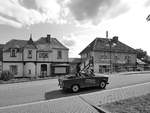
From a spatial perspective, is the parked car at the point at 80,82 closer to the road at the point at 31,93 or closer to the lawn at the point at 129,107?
the road at the point at 31,93

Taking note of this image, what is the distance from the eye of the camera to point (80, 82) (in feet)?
32.4

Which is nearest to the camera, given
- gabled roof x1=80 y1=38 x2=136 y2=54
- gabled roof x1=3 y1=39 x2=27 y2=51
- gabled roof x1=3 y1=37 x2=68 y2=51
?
gabled roof x1=3 y1=39 x2=27 y2=51

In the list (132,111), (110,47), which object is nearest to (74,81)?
(132,111)

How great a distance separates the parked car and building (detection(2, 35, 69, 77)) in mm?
17863

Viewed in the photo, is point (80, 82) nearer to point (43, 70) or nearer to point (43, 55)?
point (43, 70)

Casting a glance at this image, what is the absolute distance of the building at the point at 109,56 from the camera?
32.2 m

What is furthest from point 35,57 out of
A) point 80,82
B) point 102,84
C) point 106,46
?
point 102,84

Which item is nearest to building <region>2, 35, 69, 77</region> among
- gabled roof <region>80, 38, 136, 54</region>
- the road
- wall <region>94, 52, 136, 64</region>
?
wall <region>94, 52, 136, 64</region>

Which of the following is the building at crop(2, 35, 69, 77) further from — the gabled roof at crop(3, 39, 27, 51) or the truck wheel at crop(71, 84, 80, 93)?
the truck wheel at crop(71, 84, 80, 93)

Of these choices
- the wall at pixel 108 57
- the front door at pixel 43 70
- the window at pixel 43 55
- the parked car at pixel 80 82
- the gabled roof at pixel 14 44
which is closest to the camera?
the parked car at pixel 80 82

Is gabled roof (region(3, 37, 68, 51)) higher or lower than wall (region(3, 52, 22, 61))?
higher

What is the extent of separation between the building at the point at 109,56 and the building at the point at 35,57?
731cm

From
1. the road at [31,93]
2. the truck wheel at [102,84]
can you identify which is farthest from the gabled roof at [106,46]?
the truck wheel at [102,84]

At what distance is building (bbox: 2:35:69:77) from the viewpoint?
25.7 m
